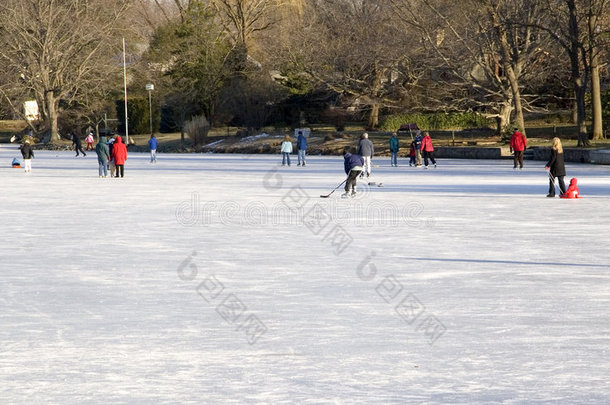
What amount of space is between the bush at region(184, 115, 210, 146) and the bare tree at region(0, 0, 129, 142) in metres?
14.2

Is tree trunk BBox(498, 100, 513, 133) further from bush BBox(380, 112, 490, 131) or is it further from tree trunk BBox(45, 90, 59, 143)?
tree trunk BBox(45, 90, 59, 143)

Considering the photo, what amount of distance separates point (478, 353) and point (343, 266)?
4.41 m

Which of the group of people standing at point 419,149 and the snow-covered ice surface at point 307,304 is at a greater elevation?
the group of people standing at point 419,149

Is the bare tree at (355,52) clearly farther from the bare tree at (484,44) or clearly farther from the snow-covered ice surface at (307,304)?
the snow-covered ice surface at (307,304)

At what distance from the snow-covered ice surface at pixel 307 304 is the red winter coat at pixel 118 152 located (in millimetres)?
11305

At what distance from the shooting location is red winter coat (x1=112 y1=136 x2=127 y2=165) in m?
30.1

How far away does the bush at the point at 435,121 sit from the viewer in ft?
179

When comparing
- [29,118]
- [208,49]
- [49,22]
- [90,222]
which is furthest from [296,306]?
[29,118]

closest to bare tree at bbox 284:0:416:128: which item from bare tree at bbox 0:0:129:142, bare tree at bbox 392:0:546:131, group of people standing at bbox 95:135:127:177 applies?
bare tree at bbox 392:0:546:131

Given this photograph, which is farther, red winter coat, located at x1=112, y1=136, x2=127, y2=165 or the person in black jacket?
red winter coat, located at x1=112, y1=136, x2=127, y2=165

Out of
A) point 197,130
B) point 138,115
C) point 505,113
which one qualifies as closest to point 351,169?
point 505,113

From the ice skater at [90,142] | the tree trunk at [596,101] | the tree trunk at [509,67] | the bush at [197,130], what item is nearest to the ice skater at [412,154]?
the tree trunk at [509,67]

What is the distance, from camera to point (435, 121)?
180ft

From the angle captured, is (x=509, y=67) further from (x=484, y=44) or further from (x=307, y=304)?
(x=307, y=304)
